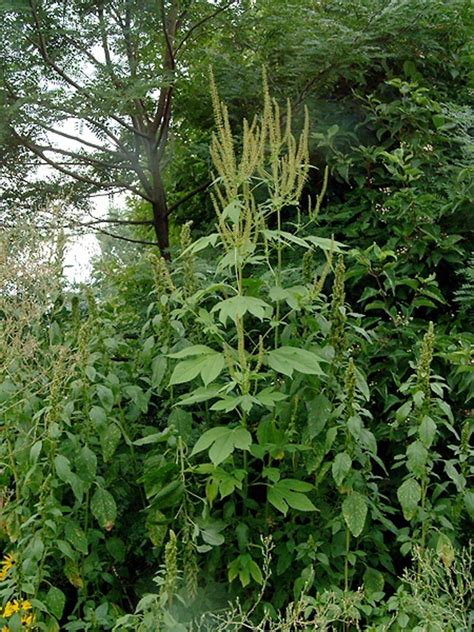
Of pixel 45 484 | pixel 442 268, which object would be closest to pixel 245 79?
pixel 442 268

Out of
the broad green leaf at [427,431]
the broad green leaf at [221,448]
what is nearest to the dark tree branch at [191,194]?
the broad green leaf at [221,448]

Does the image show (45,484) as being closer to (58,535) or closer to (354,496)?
(58,535)

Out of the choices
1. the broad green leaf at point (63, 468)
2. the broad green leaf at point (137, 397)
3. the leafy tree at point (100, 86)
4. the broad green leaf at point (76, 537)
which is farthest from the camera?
the leafy tree at point (100, 86)

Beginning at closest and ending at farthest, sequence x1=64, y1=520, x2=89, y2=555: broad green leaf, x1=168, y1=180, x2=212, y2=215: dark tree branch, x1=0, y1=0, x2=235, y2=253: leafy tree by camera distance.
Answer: x1=64, y1=520, x2=89, y2=555: broad green leaf
x1=0, y1=0, x2=235, y2=253: leafy tree
x1=168, y1=180, x2=212, y2=215: dark tree branch

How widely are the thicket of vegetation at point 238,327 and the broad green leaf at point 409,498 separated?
1 cm

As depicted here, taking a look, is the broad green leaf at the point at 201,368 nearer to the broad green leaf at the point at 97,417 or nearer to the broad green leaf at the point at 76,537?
the broad green leaf at the point at 97,417

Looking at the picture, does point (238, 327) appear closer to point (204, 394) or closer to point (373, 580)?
point (204, 394)

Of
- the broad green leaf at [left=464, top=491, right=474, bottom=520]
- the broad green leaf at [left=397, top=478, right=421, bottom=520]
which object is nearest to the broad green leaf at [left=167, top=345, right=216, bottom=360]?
the broad green leaf at [left=397, top=478, right=421, bottom=520]

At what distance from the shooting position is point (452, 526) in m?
2.72

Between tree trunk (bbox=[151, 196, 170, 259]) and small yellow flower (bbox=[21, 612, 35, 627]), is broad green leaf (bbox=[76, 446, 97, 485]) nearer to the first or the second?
small yellow flower (bbox=[21, 612, 35, 627])

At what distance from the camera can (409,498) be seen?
8.40 ft

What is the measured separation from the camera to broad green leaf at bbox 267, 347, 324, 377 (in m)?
2.41

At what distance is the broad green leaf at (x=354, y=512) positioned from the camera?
2520 millimetres

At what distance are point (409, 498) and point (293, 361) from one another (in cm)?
61
